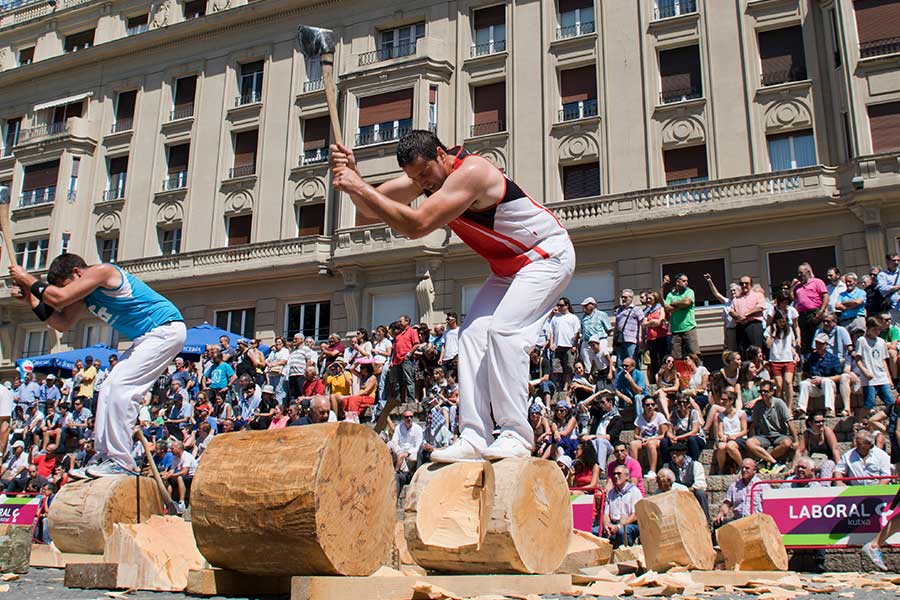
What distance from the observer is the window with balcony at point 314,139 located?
3300cm

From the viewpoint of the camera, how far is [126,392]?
6.87 m

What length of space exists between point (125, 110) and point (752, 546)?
1432 inches

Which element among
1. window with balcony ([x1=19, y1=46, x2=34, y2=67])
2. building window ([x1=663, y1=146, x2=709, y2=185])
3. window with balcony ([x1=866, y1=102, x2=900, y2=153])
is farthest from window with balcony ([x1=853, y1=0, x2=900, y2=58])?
window with balcony ([x1=19, y1=46, x2=34, y2=67])

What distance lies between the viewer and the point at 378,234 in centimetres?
2997

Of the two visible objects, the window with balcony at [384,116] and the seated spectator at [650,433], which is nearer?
the seated spectator at [650,433]

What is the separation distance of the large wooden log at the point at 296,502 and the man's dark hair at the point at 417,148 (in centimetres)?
176

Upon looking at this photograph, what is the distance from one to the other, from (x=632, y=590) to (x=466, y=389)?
1.48 m

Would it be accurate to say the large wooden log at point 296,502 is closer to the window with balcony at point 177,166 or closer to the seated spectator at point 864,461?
the seated spectator at point 864,461

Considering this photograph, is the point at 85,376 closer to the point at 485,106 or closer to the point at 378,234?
the point at 378,234

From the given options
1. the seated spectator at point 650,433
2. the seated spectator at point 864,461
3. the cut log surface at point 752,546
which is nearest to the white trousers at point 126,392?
the cut log surface at point 752,546

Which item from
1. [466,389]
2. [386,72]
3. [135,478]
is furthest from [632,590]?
[386,72]

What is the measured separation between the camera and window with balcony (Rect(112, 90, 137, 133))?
37.3 meters

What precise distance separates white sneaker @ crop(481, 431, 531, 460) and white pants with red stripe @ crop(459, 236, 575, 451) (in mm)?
60

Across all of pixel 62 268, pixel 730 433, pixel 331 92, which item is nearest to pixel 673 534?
pixel 331 92
